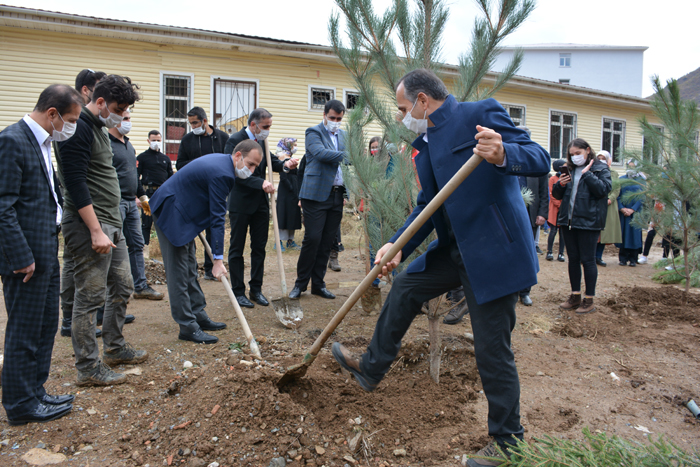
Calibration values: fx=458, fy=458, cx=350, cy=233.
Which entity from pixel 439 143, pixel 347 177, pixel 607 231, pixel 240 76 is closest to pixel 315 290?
pixel 347 177

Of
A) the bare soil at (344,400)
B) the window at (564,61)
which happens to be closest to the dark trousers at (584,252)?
the bare soil at (344,400)

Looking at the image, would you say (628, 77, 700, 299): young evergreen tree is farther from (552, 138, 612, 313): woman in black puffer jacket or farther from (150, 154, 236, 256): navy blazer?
(150, 154, 236, 256): navy blazer

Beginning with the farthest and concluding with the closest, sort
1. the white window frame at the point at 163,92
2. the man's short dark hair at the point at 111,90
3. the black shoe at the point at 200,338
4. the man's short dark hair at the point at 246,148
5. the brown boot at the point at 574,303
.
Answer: the white window frame at the point at 163,92 → the brown boot at the point at 574,303 → the man's short dark hair at the point at 246,148 → the black shoe at the point at 200,338 → the man's short dark hair at the point at 111,90

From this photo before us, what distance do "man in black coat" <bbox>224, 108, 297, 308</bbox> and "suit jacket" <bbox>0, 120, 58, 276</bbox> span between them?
2.23 m

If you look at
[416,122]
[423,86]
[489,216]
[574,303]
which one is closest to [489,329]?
[489,216]

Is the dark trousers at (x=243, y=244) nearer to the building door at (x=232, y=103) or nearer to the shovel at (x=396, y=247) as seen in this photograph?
the shovel at (x=396, y=247)

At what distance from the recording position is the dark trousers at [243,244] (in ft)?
15.8

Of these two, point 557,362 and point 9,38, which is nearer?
point 557,362

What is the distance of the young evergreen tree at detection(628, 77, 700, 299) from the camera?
15.8ft

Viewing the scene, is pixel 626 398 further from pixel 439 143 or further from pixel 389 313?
pixel 439 143

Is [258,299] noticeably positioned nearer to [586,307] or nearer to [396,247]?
[396,247]

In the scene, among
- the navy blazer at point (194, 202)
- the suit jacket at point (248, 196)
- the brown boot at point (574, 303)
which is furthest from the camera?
the brown boot at point (574, 303)

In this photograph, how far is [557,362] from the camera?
3.62 meters

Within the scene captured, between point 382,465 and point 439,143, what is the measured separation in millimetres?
1598
